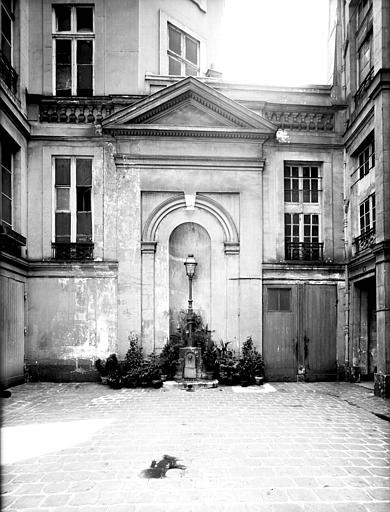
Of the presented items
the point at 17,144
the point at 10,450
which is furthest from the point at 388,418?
the point at 17,144

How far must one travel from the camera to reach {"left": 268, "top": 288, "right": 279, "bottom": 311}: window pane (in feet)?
44.4

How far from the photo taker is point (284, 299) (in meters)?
13.6

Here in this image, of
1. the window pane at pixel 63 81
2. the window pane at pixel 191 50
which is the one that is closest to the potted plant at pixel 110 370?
the window pane at pixel 63 81

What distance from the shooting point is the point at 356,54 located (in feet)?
44.3

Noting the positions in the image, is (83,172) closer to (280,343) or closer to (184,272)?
(184,272)

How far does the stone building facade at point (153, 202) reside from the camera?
13.1 m

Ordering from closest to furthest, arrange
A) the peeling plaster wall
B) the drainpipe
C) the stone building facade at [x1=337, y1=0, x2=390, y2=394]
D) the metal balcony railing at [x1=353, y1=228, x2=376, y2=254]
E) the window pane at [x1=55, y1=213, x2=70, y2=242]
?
the stone building facade at [x1=337, y1=0, x2=390, y2=394], the metal balcony railing at [x1=353, y1=228, x2=376, y2=254], the peeling plaster wall, the drainpipe, the window pane at [x1=55, y1=213, x2=70, y2=242]

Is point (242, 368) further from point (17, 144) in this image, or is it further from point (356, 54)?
point (356, 54)

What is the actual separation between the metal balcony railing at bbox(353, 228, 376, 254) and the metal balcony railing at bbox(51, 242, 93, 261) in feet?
27.0

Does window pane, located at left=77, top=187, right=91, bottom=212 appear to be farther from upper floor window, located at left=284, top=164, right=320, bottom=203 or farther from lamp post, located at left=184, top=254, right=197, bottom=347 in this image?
upper floor window, located at left=284, top=164, right=320, bottom=203

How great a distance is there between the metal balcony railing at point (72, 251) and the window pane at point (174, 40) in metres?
7.57

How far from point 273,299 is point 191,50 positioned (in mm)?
9560

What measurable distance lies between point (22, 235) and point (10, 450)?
753cm

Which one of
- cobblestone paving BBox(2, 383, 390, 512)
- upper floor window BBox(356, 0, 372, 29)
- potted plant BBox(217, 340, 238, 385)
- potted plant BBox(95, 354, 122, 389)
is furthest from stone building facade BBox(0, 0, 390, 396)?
cobblestone paving BBox(2, 383, 390, 512)
